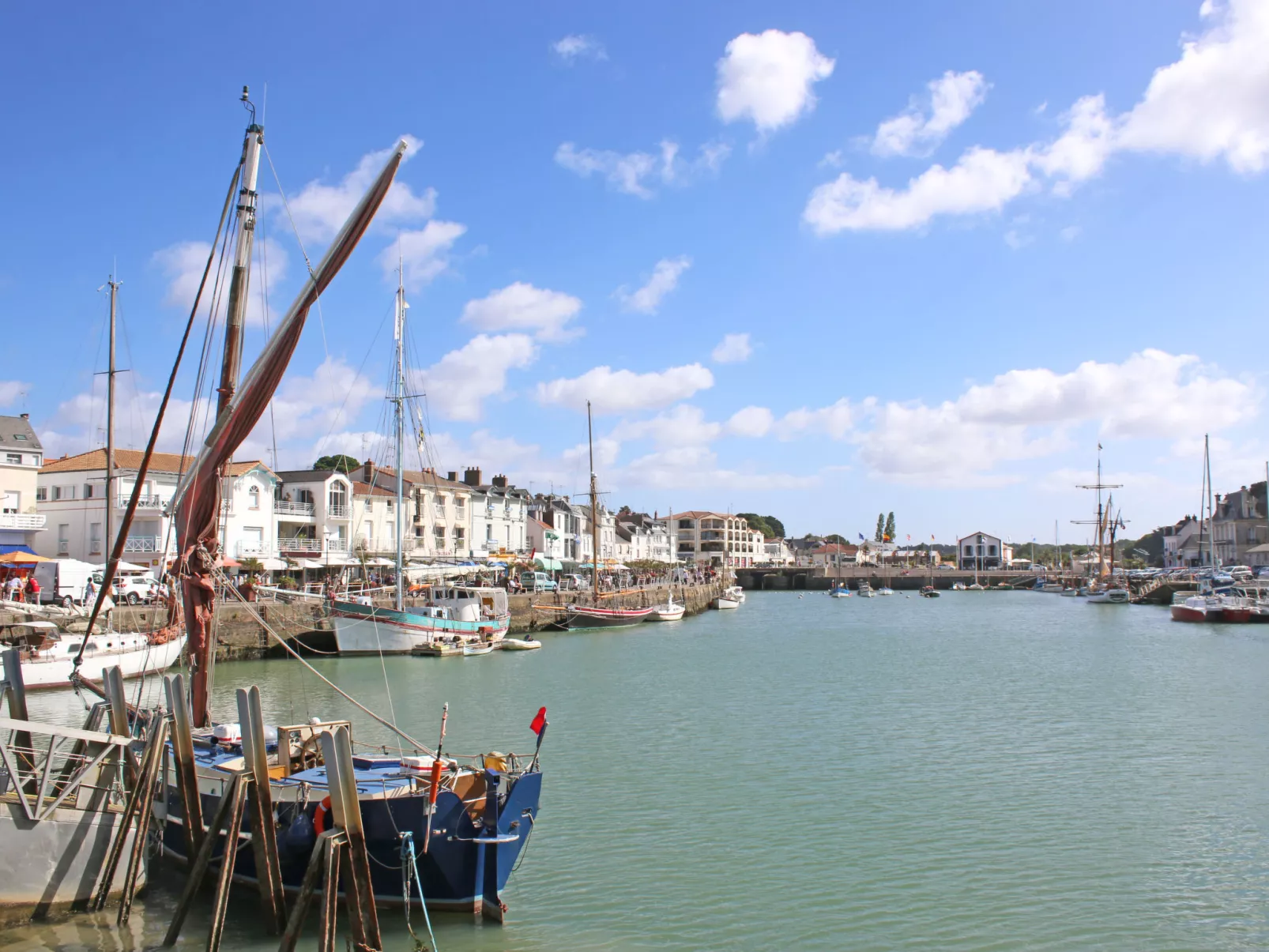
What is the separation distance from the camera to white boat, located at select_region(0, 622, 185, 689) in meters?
32.9

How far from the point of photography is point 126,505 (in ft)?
178

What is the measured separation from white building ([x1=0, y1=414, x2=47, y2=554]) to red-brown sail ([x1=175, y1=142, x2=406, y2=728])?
4974 cm

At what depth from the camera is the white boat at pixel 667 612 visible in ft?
263

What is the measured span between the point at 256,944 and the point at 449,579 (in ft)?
196

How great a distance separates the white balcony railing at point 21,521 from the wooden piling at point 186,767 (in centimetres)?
5164

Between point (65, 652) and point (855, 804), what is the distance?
28.2 meters

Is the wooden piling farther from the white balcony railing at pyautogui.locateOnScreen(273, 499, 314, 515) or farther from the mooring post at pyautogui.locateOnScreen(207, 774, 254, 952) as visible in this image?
the white balcony railing at pyautogui.locateOnScreen(273, 499, 314, 515)

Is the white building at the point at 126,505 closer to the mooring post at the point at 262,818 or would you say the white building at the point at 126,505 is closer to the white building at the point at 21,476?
the white building at the point at 21,476

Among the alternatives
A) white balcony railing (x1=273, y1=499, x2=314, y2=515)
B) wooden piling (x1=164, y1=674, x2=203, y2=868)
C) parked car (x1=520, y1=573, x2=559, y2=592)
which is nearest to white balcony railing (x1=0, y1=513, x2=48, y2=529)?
white balcony railing (x1=273, y1=499, x2=314, y2=515)

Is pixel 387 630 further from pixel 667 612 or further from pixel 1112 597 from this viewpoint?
pixel 1112 597

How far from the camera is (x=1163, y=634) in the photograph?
6281 cm

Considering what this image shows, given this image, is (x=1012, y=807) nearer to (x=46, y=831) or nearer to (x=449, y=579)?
(x=46, y=831)

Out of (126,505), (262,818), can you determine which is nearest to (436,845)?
(262,818)

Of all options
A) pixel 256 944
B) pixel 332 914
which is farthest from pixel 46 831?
pixel 332 914
